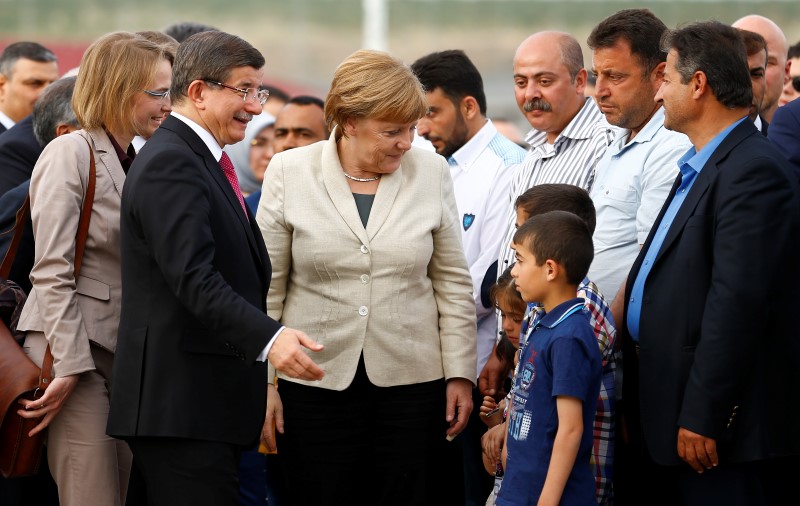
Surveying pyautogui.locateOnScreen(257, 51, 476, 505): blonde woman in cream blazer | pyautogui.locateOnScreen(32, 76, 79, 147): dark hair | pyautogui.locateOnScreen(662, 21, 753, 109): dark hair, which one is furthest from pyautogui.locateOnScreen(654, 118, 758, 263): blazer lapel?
pyautogui.locateOnScreen(32, 76, 79, 147): dark hair

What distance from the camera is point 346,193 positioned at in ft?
13.4

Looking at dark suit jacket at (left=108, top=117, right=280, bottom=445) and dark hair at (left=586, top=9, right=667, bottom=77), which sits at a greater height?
dark hair at (left=586, top=9, right=667, bottom=77)

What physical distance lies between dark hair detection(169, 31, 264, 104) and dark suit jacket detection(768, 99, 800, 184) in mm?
2215

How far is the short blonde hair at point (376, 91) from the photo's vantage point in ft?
13.0

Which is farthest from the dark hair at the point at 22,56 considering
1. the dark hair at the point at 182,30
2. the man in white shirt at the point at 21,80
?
the dark hair at the point at 182,30

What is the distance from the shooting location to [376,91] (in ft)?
13.1

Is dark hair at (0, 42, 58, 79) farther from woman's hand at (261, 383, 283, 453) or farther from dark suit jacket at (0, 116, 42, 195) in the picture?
woman's hand at (261, 383, 283, 453)

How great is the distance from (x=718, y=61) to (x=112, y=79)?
2.13 metres

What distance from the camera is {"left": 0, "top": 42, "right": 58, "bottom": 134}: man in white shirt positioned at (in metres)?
7.18

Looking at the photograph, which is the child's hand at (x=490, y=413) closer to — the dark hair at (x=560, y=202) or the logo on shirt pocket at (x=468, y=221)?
the dark hair at (x=560, y=202)

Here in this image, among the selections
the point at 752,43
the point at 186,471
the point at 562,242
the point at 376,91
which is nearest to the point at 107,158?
the point at 376,91

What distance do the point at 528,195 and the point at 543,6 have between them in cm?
2356

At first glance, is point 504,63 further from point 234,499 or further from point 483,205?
point 234,499

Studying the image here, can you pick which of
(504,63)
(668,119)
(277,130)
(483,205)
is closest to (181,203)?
(668,119)
